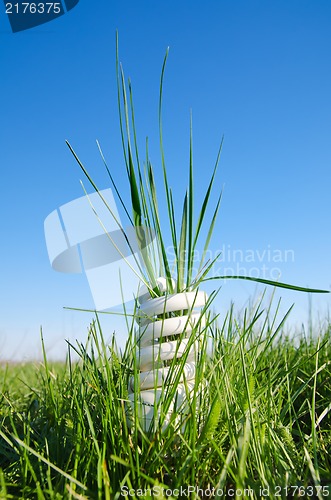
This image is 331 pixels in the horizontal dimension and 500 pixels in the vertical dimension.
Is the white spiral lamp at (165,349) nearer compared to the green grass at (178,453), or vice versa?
the green grass at (178,453)

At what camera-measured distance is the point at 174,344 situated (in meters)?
1.29

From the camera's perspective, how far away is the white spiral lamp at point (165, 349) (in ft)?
3.94

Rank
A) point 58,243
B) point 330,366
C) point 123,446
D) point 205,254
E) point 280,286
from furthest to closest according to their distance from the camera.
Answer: point 330,366 → point 58,243 → point 205,254 → point 280,286 → point 123,446

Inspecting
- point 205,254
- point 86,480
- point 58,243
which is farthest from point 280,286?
point 58,243

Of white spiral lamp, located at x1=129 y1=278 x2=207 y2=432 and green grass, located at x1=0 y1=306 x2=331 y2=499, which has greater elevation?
white spiral lamp, located at x1=129 y1=278 x2=207 y2=432

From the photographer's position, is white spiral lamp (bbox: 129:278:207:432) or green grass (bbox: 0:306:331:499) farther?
white spiral lamp (bbox: 129:278:207:432)

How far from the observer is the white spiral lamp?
120cm

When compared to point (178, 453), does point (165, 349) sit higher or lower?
higher

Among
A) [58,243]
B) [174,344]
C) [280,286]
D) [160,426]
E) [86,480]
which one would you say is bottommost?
[86,480]

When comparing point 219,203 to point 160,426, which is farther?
point 219,203

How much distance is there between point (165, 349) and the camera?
1281 millimetres

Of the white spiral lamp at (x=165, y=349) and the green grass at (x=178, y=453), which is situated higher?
the white spiral lamp at (x=165, y=349)

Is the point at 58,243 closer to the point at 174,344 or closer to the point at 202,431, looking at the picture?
the point at 174,344

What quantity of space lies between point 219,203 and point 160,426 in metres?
0.67
